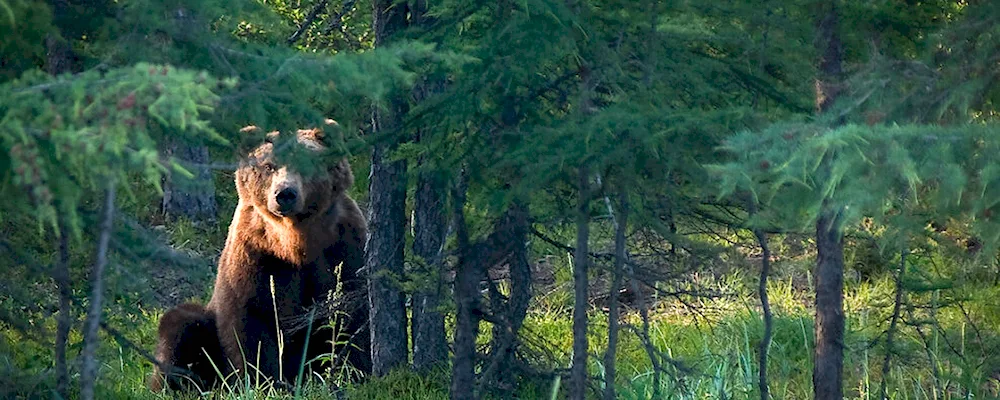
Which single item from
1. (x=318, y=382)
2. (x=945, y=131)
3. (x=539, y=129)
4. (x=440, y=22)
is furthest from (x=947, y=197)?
(x=318, y=382)

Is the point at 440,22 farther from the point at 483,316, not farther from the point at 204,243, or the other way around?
the point at 204,243

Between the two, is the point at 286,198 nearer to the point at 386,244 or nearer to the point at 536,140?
the point at 386,244

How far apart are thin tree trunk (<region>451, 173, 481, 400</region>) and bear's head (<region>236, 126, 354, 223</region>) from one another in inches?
26.7

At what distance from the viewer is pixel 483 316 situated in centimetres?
563

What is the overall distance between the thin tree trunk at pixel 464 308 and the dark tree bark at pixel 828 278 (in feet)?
5.23

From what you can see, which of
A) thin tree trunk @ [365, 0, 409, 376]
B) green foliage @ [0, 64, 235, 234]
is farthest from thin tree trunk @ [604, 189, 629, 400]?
green foliage @ [0, 64, 235, 234]

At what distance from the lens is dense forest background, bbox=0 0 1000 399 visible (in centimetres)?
370

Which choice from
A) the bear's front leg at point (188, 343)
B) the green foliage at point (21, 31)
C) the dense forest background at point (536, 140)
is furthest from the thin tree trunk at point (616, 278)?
the bear's front leg at point (188, 343)

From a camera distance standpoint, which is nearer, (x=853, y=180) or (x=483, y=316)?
(x=853, y=180)

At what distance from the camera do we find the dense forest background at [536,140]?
12.1 feet

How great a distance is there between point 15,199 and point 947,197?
115 inches

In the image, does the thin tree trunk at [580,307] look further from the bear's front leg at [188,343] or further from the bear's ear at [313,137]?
the bear's front leg at [188,343]

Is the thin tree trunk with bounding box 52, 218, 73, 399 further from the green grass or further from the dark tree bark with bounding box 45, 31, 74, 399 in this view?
the green grass

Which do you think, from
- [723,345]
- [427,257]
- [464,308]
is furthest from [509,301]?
[723,345]
